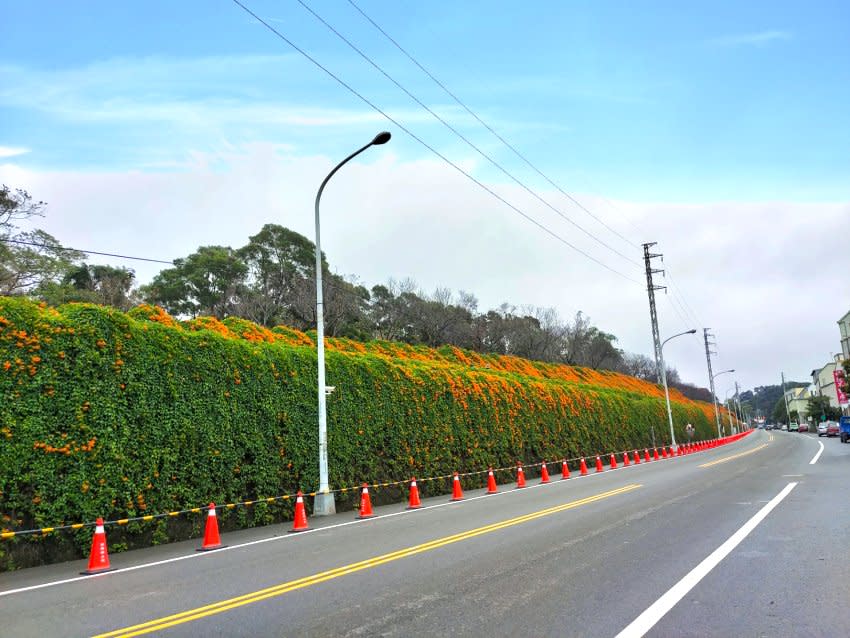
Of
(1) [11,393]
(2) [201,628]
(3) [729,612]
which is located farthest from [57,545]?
(3) [729,612]

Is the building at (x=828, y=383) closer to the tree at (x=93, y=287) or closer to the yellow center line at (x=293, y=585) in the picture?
the tree at (x=93, y=287)

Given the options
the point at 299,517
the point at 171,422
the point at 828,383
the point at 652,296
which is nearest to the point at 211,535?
the point at 299,517

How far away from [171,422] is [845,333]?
355 feet

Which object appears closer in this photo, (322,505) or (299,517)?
(299,517)

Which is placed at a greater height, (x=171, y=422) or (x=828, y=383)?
(x=828, y=383)

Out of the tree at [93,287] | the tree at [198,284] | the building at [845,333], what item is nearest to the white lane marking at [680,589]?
the tree at [93,287]

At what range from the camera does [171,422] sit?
1165 centimetres

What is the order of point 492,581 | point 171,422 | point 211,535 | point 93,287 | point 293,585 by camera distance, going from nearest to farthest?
point 492,581 → point 293,585 → point 211,535 → point 171,422 → point 93,287

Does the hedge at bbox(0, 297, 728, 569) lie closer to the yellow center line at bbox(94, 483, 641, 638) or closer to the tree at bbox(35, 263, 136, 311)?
the yellow center line at bbox(94, 483, 641, 638)

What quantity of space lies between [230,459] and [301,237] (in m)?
48.3

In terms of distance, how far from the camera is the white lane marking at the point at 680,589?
4867 mm

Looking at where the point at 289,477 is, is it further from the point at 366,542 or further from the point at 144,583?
the point at 144,583

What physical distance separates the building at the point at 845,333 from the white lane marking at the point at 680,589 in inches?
3952

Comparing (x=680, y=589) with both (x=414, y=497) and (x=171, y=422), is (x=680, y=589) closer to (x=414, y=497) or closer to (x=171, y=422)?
(x=171, y=422)
